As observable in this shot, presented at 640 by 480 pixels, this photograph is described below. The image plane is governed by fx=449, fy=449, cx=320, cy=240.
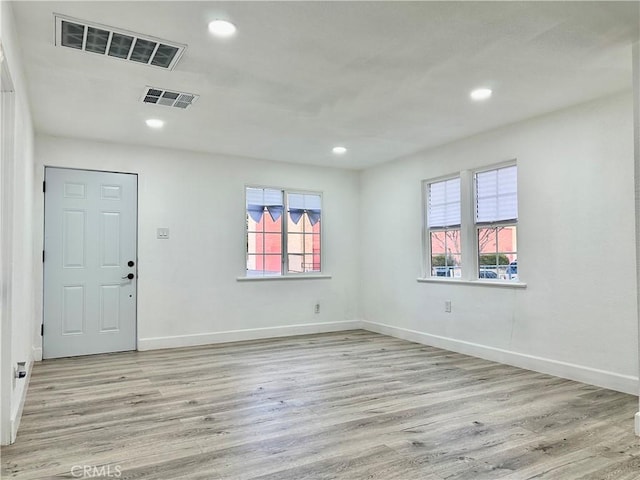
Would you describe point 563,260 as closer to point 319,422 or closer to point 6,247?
point 319,422

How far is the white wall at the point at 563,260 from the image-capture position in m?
3.68

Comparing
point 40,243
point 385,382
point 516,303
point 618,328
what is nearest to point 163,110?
point 40,243

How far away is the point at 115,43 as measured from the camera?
2889 millimetres

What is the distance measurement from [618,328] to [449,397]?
153 centimetres

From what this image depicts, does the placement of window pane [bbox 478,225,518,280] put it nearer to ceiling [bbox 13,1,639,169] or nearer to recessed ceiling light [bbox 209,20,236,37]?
ceiling [bbox 13,1,639,169]

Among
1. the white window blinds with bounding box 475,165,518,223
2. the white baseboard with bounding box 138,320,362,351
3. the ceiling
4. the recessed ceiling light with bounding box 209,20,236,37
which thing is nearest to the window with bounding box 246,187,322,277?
the white baseboard with bounding box 138,320,362,351

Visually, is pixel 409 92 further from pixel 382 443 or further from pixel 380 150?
pixel 382 443

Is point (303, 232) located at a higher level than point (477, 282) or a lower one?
higher

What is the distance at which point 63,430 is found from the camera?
2.87 m

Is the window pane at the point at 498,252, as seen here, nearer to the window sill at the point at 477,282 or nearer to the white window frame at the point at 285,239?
the window sill at the point at 477,282

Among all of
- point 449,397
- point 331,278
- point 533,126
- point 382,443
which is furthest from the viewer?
point 331,278

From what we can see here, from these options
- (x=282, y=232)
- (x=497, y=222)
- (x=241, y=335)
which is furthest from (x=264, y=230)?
(x=497, y=222)

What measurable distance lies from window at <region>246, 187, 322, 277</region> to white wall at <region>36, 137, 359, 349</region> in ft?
0.44

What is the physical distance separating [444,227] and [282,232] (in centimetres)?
225
